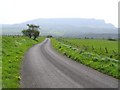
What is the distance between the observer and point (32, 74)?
23719mm

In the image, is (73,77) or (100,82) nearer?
(100,82)

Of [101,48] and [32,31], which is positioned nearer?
[101,48]

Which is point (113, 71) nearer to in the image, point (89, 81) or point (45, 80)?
point (89, 81)

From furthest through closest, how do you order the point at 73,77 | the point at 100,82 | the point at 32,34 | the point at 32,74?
the point at 32,34
the point at 32,74
the point at 73,77
the point at 100,82

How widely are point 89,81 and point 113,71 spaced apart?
535 cm

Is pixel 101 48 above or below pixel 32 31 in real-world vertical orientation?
below

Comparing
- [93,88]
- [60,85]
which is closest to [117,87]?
[93,88]

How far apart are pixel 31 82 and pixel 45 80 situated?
128cm

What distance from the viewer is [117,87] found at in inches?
718

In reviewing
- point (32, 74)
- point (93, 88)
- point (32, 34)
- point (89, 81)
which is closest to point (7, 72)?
point (32, 74)

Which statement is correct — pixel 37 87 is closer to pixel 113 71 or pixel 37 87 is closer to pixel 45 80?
pixel 45 80

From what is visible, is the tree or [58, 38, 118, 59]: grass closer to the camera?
[58, 38, 118, 59]: grass

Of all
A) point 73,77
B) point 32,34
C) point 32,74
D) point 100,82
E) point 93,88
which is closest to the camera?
point 93,88

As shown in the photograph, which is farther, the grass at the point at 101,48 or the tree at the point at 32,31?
the tree at the point at 32,31
